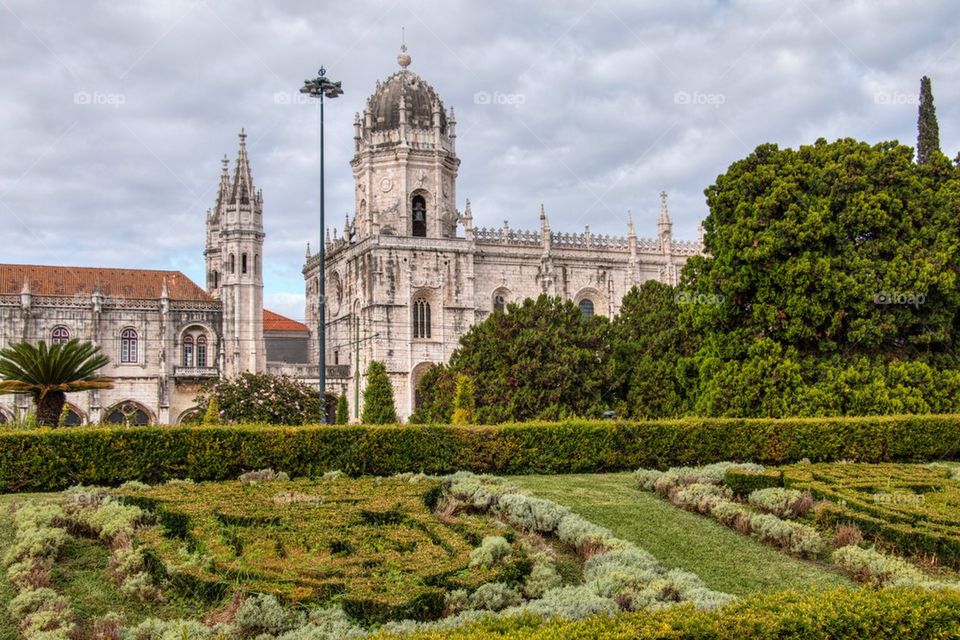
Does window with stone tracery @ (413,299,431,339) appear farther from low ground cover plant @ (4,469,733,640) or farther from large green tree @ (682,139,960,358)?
low ground cover plant @ (4,469,733,640)

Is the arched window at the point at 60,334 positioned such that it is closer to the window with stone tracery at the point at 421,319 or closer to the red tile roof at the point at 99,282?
the red tile roof at the point at 99,282

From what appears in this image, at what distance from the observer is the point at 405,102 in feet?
182

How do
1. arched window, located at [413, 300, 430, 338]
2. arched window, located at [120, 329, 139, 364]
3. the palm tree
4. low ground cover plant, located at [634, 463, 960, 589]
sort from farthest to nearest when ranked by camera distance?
1. arched window, located at [413, 300, 430, 338]
2. arched window, located at [120, 329, 139, 364]
3. the palm tree
4. low ground cover plant, located at [634, 463, 960, 589]

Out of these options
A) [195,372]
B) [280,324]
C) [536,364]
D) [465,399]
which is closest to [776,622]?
[465,399]

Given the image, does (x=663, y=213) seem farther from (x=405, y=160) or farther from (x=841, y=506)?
(x=841, y=506)

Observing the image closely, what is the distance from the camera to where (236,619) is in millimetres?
8461

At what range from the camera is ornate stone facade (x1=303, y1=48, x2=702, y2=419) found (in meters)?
52.2

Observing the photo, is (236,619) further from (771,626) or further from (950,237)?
(950,237)

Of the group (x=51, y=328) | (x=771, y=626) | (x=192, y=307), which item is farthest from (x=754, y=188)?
(x=51, y=328)

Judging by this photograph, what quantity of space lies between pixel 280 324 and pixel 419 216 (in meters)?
15.6

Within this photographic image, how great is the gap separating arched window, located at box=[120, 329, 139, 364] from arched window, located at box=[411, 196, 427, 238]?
17.5 m

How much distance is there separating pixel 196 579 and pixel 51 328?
4361 centimetres

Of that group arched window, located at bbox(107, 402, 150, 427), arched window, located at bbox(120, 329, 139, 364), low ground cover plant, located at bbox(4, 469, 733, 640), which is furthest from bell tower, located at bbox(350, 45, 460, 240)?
low ground cover plant, located at bbox(4, 469, 733, 640)

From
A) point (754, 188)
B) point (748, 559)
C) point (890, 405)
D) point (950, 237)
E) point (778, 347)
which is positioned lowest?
point (748, 559)
